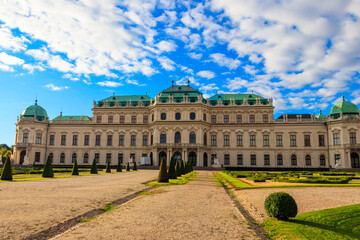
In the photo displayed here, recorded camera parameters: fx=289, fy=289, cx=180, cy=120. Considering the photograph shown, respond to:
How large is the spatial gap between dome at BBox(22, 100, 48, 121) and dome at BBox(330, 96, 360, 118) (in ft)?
198

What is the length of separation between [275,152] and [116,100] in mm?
35658

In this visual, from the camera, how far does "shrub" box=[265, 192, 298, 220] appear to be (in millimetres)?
9180

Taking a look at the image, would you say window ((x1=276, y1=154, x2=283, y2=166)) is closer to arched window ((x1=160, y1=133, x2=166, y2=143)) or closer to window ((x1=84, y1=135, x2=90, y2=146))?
arched window ((x1=160, y1=133, x2=166, y2=143))

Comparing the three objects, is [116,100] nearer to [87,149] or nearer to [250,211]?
[87,149]

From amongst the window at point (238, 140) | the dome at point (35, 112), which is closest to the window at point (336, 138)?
the window at point (238, 140)

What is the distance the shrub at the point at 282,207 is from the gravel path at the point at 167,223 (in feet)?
3.55

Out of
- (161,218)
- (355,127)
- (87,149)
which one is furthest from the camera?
(87,149)

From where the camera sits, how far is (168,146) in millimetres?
56375

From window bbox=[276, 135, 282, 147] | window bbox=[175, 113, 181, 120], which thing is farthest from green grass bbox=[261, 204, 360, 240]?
window bbox=[276, 135, 282, 147]

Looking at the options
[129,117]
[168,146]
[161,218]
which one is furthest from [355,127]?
[161,218]

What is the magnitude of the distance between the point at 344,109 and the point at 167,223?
55883 millimetres

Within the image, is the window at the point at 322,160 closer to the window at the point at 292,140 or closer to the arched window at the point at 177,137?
the window at the point at 292,140

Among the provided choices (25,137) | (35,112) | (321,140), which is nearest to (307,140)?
(321,140)

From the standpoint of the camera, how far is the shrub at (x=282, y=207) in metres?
9.18
